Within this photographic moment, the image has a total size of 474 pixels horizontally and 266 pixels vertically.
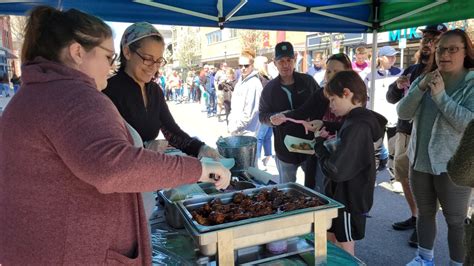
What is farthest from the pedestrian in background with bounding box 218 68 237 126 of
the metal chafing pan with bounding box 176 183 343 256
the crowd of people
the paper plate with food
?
the metal chafing pan with bounding box 176 183 343 256

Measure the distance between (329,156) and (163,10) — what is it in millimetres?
1954

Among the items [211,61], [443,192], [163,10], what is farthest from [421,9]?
[211,61]

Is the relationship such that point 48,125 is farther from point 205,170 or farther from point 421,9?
point 421,9

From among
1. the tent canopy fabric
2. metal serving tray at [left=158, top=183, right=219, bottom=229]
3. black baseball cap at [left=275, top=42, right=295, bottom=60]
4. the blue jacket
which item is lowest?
metal serving tray at [left=158, top=183, right=219, bottom=229]

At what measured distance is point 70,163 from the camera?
2.50 feet

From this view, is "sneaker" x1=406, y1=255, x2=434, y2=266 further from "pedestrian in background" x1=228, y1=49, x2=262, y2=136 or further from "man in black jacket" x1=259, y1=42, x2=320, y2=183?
"pedestrian in background" x1=228, y1=49, x2=262, y2=136

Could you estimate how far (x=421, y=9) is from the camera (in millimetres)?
2934

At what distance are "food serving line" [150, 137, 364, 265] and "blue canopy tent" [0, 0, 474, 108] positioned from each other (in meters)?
1.90

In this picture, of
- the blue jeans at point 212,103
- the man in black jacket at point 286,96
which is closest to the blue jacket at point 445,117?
the man in black jacket at point 286,96

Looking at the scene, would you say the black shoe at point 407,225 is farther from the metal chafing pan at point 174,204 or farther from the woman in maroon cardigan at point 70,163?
the woman in maroon cardigan at point 70,163

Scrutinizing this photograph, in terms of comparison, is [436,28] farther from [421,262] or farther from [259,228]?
[259,228]

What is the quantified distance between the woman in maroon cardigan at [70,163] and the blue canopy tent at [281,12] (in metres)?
1.81

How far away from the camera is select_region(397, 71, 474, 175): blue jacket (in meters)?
1.90

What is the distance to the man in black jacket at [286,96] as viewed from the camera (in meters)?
2.85
